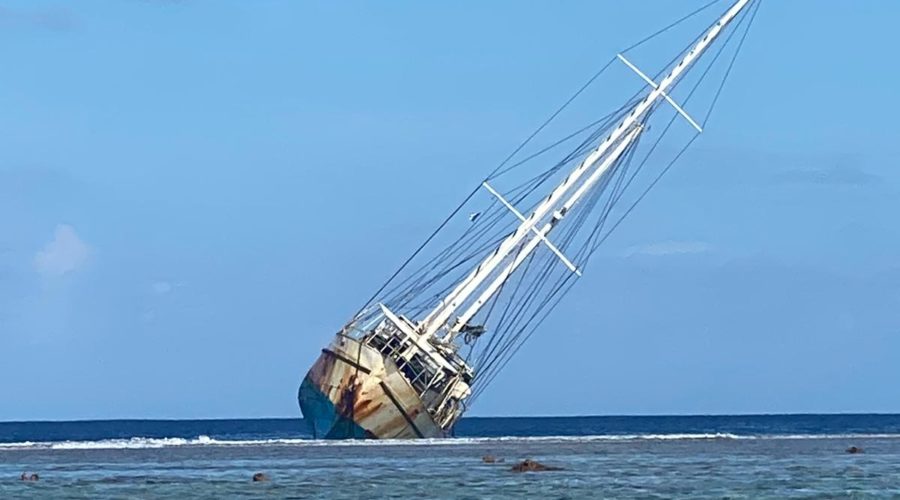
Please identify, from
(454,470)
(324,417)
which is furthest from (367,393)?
(454,470)

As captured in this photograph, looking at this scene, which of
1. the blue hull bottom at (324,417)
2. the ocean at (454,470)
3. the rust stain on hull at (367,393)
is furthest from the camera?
the blue hull bottom at (324,417)

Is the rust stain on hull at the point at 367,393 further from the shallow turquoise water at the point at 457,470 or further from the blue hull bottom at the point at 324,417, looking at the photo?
the shallow turquoise water at the point at 457,470

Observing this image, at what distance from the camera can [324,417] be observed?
7581cm

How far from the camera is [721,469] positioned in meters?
59.0

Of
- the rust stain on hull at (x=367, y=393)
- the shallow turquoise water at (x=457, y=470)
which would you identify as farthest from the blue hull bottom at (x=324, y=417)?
the shallow turquoise water at (x=457, y=470)

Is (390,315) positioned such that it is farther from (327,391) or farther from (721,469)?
(721,469)

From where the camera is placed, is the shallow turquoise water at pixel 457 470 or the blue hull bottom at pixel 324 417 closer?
the shallow turquoise water at pixel 457 470

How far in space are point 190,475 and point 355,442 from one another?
16782mm

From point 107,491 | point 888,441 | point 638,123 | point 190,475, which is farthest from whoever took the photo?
point 888,441

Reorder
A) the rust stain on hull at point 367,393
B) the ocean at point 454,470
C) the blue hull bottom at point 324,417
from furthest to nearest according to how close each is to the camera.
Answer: the blue hull bottom at point 324,417 < the rust stain on hull at point 367,393 < the ocean at point 454,470

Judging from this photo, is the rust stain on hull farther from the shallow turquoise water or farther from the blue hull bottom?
the shallow turquoise water

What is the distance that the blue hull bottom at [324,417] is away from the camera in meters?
74.8

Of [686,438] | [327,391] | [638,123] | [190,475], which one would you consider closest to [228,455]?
[327,391]

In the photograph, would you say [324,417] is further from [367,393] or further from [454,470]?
[454,470]
